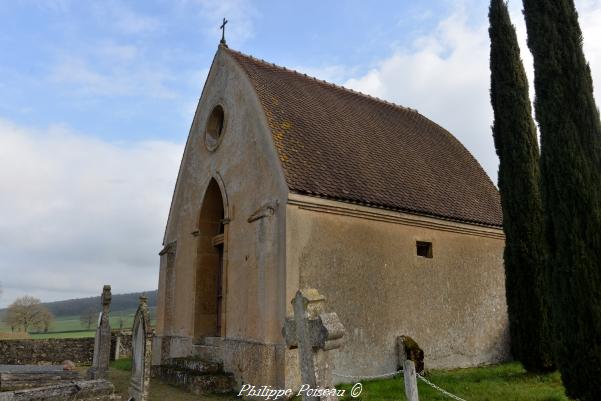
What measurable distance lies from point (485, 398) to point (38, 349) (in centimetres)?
1774

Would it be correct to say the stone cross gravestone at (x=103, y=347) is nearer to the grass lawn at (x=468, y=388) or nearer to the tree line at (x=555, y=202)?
the grass lawn at (x=468, y=388)

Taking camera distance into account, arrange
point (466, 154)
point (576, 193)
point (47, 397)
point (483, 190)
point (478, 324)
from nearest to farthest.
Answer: point (47, 397) → point (576, 193) → point (478, 324) → point (483, 190) → point (466, 154)

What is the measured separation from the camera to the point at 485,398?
8.60m

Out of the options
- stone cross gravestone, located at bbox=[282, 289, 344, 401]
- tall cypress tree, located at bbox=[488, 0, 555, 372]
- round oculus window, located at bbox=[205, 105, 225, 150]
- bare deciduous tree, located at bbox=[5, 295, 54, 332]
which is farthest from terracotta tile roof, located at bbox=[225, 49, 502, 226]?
bare deciduous tree, located at bbox=[5, 295, 54, 332]

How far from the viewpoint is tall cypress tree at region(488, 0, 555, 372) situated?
10.8 m

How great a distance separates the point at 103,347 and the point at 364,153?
9126 millimetres

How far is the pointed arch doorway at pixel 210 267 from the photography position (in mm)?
13602

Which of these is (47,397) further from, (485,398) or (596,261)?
(596,261)

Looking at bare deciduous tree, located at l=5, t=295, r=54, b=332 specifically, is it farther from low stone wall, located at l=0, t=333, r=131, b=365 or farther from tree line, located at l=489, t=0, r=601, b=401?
tree line, located at l=489, t=0, r=601, b=401

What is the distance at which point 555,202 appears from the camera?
8.48 m

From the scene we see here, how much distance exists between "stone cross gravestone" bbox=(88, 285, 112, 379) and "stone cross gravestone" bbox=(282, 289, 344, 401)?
346 inches

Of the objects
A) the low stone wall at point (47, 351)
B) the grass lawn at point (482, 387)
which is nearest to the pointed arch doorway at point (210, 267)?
the grass lawn at point (482, 387)

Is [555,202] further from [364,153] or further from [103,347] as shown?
[103,347]

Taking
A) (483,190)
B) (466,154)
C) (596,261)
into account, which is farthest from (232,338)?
(466,154)
